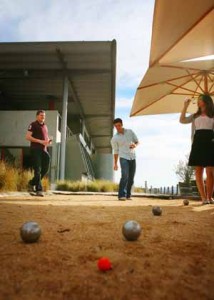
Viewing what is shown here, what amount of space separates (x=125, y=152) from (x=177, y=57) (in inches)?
105

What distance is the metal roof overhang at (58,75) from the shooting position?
575 inches

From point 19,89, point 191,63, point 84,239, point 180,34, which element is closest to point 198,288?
point 84,239

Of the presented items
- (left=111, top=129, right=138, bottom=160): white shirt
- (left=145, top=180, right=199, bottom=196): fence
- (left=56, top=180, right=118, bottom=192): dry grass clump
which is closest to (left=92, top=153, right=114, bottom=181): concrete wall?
(left=145, top=180, right=199, bottom=196): fence

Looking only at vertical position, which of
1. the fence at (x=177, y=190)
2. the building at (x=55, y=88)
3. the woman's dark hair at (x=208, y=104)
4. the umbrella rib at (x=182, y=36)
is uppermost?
the building at (x=55, y=88)

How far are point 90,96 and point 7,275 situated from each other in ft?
62.1

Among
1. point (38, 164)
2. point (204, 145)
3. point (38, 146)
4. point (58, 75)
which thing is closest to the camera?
point (204, 145)

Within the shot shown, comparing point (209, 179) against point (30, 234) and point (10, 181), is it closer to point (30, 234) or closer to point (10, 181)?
point (30, 234)

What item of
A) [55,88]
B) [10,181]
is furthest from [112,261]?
[55,88]

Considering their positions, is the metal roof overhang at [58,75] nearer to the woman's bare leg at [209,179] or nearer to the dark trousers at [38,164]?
the dark trousers at [38,164]

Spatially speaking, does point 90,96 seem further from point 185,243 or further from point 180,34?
point 185,243

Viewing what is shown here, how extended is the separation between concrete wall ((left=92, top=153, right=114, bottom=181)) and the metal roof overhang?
12.6 feet

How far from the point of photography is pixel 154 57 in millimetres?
5484

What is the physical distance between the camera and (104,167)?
1027 inches

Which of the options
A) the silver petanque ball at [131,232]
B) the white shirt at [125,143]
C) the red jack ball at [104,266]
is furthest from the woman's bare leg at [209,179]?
the red jack ball at [104,266]
